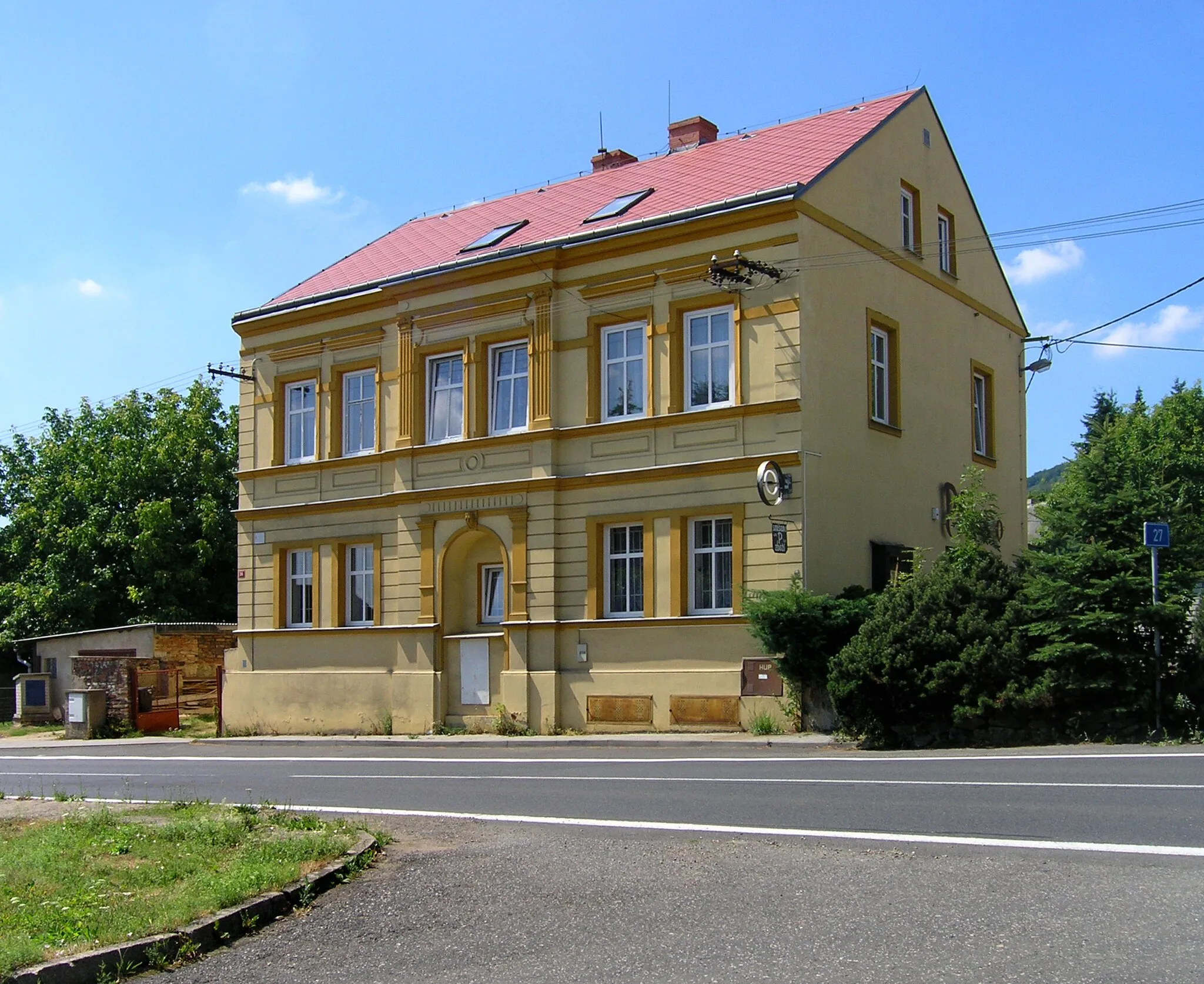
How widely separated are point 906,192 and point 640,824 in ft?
60.7

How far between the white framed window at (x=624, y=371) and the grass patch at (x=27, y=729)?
702 inches

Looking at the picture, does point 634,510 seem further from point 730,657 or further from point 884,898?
point 884,898

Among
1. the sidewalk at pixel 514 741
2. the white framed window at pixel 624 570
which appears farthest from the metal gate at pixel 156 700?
the white framed window at pixel 624 570

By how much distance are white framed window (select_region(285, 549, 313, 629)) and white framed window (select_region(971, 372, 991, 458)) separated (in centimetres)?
1449

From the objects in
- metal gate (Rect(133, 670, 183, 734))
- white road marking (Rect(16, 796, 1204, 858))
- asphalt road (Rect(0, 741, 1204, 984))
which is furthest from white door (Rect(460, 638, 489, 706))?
white road marking (Rect(16, 796, 1204, 858))

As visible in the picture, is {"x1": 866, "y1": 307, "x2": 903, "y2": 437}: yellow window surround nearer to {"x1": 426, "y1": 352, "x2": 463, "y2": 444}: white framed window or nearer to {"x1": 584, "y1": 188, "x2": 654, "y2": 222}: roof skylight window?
{"x1": 584, "y1": 188, "x2": 654, "y2": 222}: roof skylight window

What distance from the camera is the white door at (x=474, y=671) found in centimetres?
2566

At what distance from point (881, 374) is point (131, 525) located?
28596 millimetres

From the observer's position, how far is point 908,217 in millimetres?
26812

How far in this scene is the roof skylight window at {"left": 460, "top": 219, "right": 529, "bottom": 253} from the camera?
27875 millimetres

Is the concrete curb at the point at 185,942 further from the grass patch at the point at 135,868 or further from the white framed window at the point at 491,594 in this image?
the white framed window at the point at 491,594

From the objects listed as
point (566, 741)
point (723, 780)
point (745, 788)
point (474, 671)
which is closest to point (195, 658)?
point (474, 671)

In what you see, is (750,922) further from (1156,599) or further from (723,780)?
(1156,599)

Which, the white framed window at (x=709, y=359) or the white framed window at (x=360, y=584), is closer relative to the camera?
the white framed window at (x=709, y=359)
